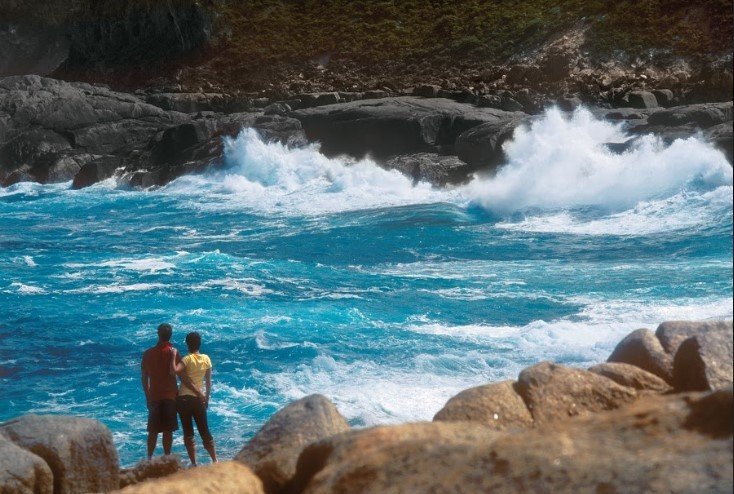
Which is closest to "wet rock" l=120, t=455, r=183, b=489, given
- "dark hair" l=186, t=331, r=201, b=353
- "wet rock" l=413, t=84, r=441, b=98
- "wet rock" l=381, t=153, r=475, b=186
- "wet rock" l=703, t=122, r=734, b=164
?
"dark hair" l=186, t=331, r=201, b=353

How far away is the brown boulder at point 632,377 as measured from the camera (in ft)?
19.0

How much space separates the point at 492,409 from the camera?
5691mm

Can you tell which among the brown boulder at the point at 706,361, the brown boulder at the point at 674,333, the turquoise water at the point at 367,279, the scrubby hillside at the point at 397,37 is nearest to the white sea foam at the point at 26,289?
the turquoise water at the point at 367,279

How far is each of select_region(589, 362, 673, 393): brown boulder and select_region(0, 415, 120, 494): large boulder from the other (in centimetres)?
342

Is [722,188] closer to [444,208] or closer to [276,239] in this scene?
[444,208]

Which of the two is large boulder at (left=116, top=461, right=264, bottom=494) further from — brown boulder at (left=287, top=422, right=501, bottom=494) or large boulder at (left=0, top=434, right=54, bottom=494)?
large boulder at (left=0, top=434, right=54, bottom=494)

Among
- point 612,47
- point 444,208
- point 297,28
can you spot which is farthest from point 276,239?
point 297,28

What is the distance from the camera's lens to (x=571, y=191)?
25125 millimetres

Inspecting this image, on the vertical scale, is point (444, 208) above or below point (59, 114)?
below

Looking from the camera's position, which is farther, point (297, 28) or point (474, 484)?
point (297, 28)

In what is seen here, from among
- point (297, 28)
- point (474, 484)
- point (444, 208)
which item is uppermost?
point (297, 28)

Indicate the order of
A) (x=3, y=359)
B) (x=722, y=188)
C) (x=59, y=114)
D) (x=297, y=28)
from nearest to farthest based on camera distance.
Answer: (x=3, y=359) < (x=722, y=188) < (x=59, y=114) < (x=297, y=28)

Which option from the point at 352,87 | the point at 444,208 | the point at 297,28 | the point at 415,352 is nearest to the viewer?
the point at 415,352

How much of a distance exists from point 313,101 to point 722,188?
2253cm
